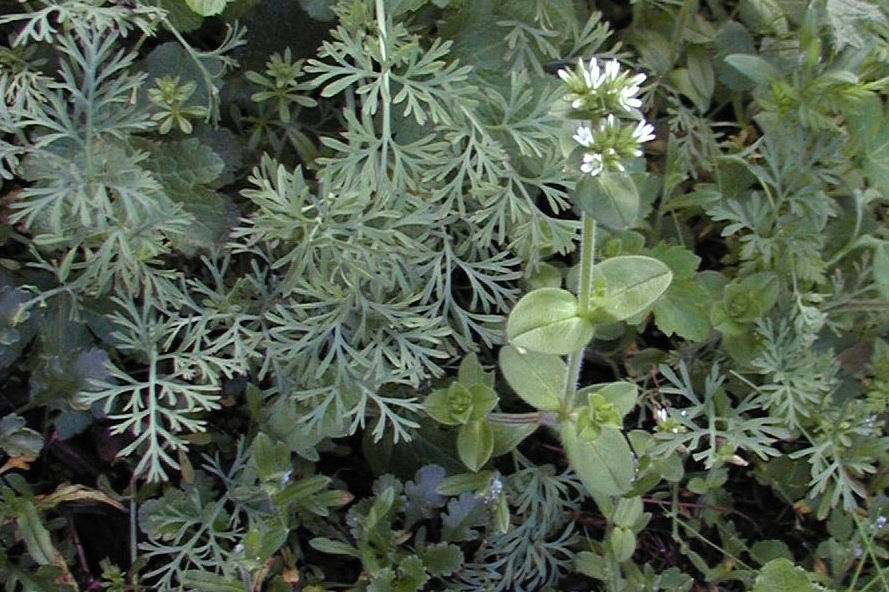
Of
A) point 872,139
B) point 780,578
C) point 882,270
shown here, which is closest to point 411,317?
point 780,578

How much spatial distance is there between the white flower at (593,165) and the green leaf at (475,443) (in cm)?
62

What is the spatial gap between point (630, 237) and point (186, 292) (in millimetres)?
960

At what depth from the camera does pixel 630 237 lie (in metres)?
2.22

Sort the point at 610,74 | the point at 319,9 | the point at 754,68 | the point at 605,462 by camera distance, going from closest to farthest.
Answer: the point at 610,74, the point at 605,462, the point at 319,9, the point at 754,68

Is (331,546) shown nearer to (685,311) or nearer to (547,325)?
(547,325)

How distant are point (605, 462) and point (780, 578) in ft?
1.47

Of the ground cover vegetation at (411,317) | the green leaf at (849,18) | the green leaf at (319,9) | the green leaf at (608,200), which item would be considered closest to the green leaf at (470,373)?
the ground cover vegetation at (411,317)

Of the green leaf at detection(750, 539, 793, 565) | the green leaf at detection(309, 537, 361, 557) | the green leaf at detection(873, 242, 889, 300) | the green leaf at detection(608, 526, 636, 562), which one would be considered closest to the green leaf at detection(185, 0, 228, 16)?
the green leaf at detection(309, 537, 361, 557)

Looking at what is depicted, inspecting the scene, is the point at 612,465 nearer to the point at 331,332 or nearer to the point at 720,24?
the point at 331,332

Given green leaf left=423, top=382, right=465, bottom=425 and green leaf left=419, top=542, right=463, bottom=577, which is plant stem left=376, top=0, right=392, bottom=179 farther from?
green leaf left=419, top=542, right=463, bottom=577

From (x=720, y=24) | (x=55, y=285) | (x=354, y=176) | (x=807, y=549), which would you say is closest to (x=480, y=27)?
(x=354, y=176)

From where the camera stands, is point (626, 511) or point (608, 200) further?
point (626, 511)

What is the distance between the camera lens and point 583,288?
5.95 ft

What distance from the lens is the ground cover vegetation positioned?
6.30 feet
